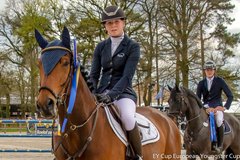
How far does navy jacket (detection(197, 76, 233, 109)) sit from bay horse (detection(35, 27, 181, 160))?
535cm

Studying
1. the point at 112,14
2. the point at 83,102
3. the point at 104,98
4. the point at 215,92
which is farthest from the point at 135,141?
the point at 215,92

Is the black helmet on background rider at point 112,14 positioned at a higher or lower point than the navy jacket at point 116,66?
higher

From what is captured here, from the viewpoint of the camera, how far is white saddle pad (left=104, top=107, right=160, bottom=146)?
4383 mm

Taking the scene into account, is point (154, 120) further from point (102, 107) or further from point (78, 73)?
point (78, 73)

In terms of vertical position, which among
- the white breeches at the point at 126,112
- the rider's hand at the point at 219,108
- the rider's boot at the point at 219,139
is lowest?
the rider's boot at the point at 219,139

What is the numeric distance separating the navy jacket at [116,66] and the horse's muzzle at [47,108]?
1.16 meters

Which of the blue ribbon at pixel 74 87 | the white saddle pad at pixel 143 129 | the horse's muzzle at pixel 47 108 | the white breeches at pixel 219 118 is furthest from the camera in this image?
the white breeches at pixel 219 118

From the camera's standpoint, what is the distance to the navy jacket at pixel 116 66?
14.8 feet

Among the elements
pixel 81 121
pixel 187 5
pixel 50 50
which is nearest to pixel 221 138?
pixel 81 121

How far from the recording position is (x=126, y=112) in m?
4.46

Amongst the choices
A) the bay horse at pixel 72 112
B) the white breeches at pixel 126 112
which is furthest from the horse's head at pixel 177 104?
the bay horse at pixel 72 112

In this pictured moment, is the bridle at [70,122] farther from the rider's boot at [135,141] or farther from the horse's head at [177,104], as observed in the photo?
the horse's head at [177,104]

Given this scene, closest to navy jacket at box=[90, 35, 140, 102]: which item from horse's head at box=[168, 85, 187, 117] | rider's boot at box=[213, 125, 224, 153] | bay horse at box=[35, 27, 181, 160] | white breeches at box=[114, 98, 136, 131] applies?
white breeches at box=[114, 98, 136, 131]

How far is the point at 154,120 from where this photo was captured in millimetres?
5785
